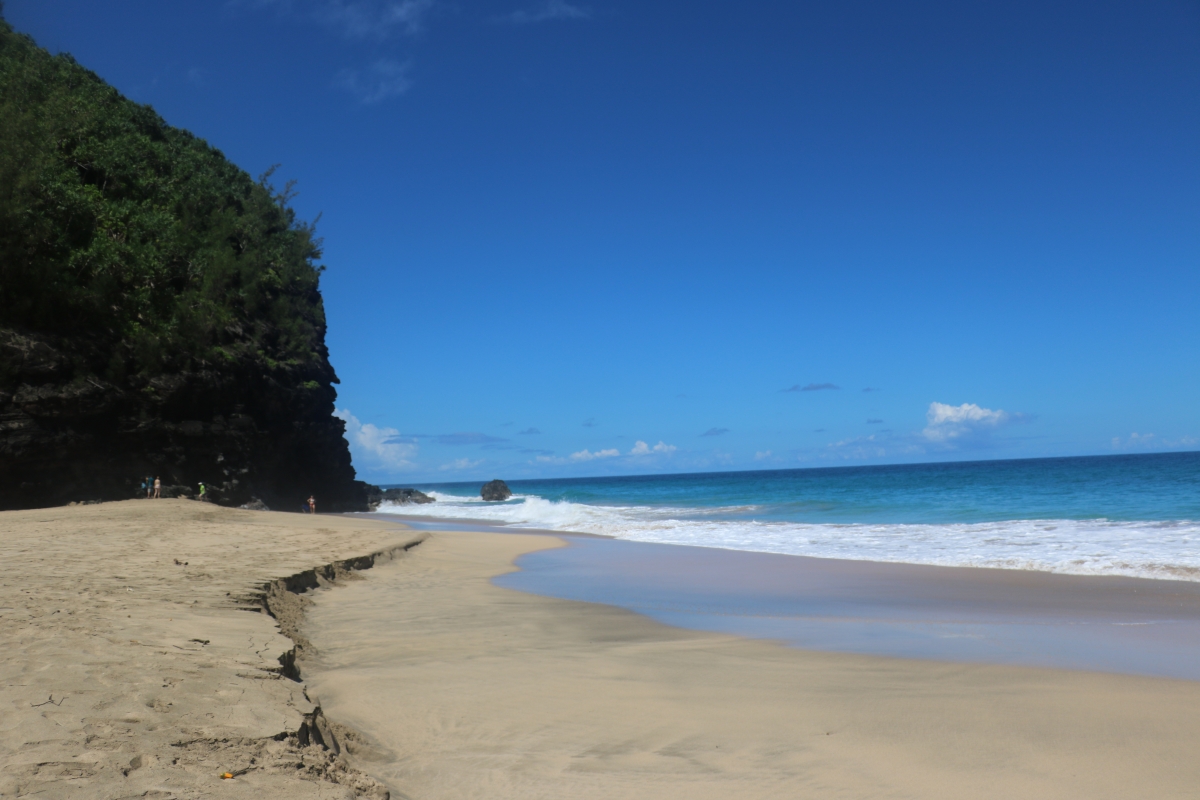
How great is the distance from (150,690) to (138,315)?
28.5 m

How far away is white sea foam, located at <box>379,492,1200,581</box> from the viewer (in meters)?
12.3

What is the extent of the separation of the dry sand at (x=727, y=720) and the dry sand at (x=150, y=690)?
608 mm

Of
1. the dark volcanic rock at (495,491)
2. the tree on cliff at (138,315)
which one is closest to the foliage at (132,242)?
the tree on cliff at (138,315)

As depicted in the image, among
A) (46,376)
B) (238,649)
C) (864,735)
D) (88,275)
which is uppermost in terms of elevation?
(88,275)

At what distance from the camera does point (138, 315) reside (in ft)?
89.9

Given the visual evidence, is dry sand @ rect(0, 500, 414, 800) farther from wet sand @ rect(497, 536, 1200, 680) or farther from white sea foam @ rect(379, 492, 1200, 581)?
white sea foam @ rect(379, 492, 1200, 581)

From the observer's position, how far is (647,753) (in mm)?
4102

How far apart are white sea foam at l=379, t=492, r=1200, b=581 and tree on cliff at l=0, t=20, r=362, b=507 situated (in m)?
17.3

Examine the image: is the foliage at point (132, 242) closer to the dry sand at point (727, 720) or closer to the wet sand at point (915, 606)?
the wet sand at point (915, 606)

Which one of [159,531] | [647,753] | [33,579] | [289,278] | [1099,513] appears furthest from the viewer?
[289,278]

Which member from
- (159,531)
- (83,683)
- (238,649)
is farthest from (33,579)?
(159,531)

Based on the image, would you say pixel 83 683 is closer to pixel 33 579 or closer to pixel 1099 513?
pixel 33 579

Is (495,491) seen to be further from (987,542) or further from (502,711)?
(502,711)

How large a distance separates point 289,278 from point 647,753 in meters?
42.9
